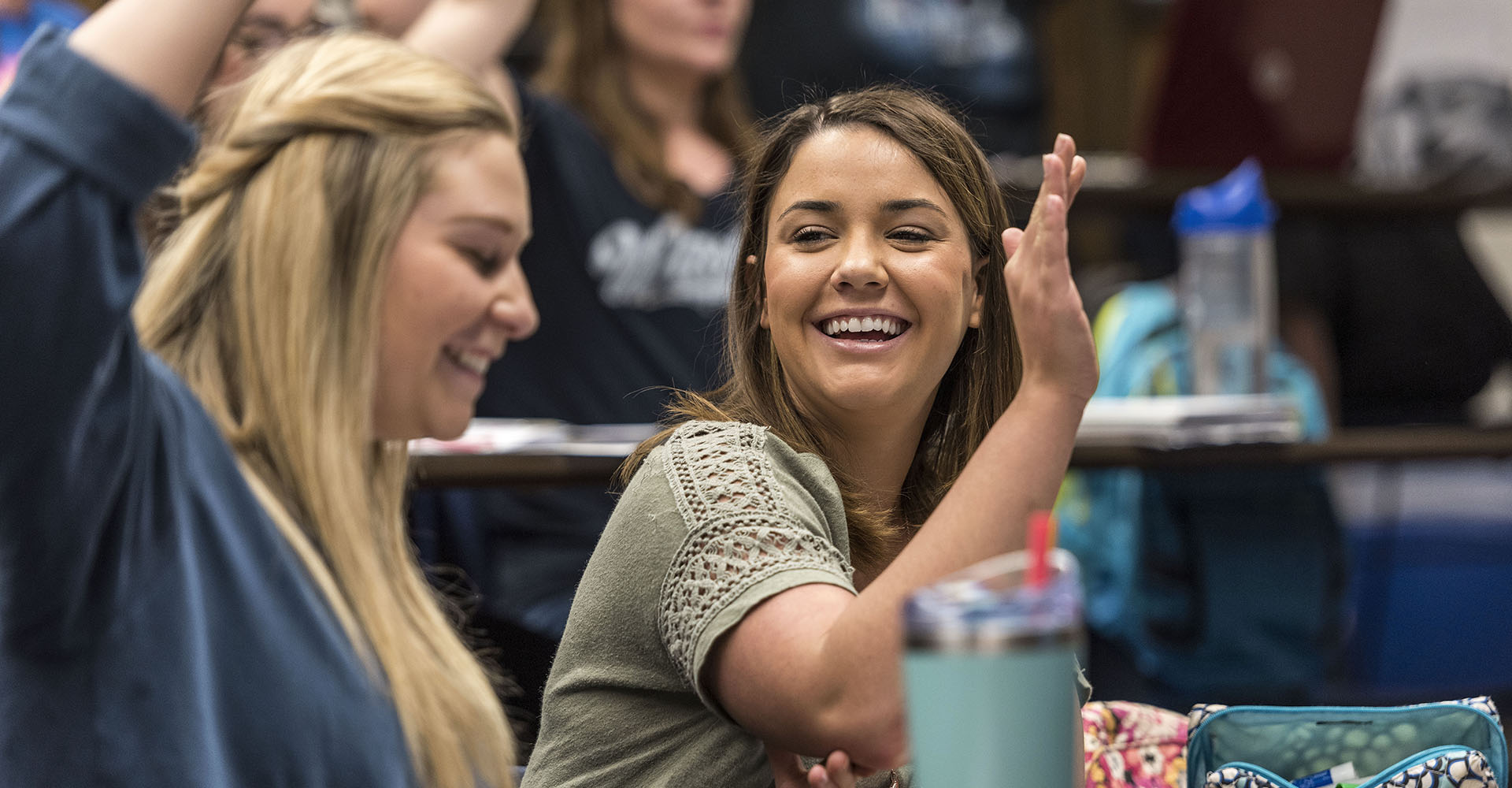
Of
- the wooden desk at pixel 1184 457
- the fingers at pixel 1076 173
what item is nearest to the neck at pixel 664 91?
the wooden desk at pixel 1184 457

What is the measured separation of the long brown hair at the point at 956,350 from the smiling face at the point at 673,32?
4.91 feet

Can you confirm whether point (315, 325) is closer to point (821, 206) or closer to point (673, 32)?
point (821, 206)

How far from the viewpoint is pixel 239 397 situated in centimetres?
94

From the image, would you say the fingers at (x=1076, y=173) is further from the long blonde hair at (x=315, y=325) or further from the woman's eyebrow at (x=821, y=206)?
the long blonde hair at (x=315, y=325)

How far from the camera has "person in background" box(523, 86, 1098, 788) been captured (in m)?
0.77

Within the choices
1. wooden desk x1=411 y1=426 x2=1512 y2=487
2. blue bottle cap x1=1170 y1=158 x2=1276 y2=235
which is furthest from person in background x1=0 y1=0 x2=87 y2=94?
blue bottle cap x1=1170 y1=158 x2=1276 y2=235

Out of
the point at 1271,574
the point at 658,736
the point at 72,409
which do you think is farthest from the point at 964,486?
the point at 1271,574

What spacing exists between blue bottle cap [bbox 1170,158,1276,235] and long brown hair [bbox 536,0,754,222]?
0.77 meters

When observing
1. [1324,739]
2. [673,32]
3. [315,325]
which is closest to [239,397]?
[315,325]

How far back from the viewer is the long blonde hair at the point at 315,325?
0.92 m

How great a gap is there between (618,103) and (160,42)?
6.46ft

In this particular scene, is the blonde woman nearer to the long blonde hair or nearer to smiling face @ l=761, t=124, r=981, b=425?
the long blonde hair

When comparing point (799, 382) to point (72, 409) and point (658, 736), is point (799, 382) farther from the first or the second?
point (72, 409)

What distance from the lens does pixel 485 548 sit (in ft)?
7.05
